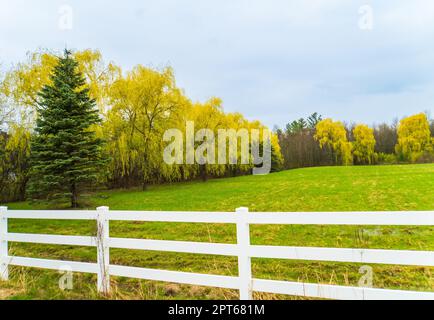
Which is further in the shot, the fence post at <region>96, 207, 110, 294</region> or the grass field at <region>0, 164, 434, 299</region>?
the grass field at <region>0, 164, 434, 299</region>

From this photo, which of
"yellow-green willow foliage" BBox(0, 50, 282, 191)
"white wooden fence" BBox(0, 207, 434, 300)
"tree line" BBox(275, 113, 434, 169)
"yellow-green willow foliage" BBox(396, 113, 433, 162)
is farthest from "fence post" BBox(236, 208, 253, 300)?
"yellow-green willow foliage" BBox(396, 113, 433, 162)

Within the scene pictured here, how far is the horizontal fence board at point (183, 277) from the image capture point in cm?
309

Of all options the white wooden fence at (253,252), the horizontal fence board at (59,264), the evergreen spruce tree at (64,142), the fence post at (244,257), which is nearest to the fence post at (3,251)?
the horizontal fence board at (59,264)

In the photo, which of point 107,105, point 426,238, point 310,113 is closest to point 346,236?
point 426,238

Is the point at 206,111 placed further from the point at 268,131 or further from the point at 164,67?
the point at 268,131

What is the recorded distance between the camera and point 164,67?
21156 millimetres

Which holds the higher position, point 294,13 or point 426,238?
point 294,13

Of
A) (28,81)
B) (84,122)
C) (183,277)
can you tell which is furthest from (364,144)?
(183,277)

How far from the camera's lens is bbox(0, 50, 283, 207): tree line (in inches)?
527

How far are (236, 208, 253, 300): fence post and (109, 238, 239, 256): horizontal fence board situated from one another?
0.27 feet

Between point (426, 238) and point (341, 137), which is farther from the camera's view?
point (341, 137)

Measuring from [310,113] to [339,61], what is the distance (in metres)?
65.2

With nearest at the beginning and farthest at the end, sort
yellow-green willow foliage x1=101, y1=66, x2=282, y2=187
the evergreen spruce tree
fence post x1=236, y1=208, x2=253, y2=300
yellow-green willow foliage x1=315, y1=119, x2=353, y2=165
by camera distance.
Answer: fence post x1=236, y1=208, x2=253, y2=300
the evergreen spruce tree
yellow-green willow foliage x1=101, y1=66, x2=282, y2=187
yellow-green willow foliage x1=315, y1=119, x2=353, y2=165

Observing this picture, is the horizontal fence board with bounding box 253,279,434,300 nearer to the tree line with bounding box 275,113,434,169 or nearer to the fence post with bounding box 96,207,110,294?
the fence post with bounding box 96,207,110,294
